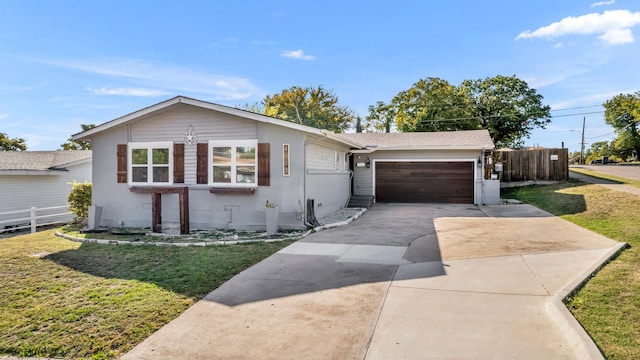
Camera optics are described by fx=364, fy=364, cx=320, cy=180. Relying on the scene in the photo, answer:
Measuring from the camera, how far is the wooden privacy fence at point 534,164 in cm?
1794

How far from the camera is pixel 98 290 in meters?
5.16

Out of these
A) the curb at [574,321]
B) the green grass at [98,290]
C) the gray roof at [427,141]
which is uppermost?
the gray roof at [427,141]

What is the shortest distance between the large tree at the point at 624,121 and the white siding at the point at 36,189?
165 feet

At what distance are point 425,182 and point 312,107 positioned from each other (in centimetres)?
2317

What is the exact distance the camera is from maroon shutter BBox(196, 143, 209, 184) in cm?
1048

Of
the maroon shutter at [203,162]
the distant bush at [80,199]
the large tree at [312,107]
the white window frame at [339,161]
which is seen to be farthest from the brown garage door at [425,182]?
the large tree at [312,107]

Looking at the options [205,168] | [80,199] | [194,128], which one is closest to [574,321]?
[205,168]

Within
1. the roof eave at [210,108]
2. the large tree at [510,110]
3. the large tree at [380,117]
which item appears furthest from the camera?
the large tree at [380,117]

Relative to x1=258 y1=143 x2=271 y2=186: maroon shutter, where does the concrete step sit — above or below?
below

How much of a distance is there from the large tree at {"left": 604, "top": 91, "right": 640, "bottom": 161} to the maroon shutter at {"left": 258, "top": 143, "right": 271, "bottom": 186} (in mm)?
45301

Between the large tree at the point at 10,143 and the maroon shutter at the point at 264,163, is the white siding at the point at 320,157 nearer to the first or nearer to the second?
the maroon shutter at the point at 264,163

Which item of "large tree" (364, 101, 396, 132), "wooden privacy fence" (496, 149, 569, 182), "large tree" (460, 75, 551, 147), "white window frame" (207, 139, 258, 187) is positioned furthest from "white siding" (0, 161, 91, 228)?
"large tree" (460, 75, 551, 147)

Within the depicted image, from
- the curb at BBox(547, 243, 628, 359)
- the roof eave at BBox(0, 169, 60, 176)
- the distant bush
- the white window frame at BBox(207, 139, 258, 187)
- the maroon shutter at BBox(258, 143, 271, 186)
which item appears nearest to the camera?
the curb at BBox(547, 243, 628, 359)

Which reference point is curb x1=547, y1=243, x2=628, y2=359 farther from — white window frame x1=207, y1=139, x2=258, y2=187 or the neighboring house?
the neighboring house
